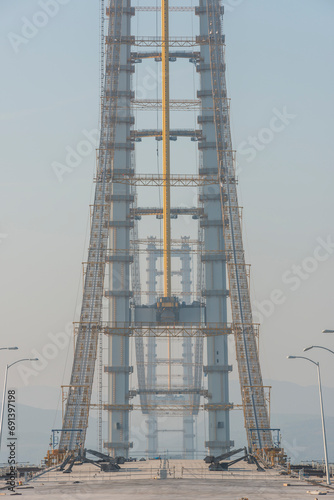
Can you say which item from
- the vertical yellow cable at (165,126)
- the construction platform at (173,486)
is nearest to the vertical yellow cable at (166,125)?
the vertical yellow cable at (165,126)

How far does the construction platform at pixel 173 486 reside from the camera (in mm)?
51969

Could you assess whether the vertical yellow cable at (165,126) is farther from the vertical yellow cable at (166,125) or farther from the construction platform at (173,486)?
the construction platform at (173,486)

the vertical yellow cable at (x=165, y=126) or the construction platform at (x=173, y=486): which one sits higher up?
the vertical yellow cable at (x=165, y=126)

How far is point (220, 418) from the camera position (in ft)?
395

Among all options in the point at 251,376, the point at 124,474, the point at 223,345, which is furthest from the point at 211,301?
the point at 124,474

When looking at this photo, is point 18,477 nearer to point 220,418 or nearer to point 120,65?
point 220,418

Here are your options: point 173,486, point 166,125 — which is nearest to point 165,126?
point 166,125

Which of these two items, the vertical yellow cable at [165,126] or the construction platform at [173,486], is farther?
the vertical yellow cable at [165,126]

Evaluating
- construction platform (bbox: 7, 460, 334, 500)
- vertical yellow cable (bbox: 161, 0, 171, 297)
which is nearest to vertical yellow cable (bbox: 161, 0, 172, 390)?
vertical yellow cable (bbox: 161, 0, 171, 297)

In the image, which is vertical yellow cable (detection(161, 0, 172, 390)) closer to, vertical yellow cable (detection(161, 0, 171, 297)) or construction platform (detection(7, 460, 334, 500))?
vertical yellow cable (detection(161, 0, 171, 297))

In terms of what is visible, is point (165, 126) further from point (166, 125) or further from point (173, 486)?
point (173, 486)

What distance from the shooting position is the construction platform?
5197 cm

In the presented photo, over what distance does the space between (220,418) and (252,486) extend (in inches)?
2408

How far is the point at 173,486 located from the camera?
196ft
